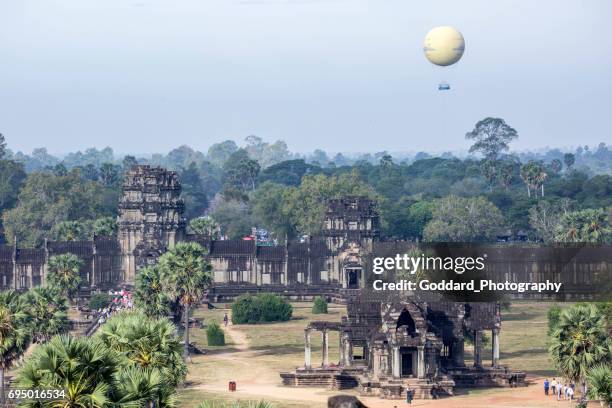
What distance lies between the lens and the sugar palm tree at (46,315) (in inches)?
3337

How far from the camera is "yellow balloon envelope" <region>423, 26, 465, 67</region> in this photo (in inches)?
5556

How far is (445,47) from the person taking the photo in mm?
141125

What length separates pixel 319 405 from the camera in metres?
80.4

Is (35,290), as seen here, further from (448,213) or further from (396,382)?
(448,213)

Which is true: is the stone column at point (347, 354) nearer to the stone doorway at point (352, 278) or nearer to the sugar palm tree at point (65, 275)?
the sugar palm tree at point (65, 275)

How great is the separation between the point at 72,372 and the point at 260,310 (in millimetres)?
76131

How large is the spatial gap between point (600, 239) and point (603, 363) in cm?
5704

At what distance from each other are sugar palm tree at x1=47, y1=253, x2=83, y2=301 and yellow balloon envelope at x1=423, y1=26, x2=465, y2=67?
41114 millimetres

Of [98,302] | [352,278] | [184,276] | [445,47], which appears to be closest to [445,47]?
[445,47]

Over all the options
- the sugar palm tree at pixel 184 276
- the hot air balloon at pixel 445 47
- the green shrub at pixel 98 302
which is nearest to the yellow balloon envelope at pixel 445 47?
the hot air balloon at pixel 445 47

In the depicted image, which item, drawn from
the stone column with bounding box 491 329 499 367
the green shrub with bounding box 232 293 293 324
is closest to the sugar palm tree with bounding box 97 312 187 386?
the stone column with bounding box 491 329 499 367

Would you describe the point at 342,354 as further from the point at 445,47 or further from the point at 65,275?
the point at 445,47

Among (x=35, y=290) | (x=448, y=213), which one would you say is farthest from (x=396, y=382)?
(x=448, y=213)

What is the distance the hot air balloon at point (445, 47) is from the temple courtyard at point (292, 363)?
25.4m
